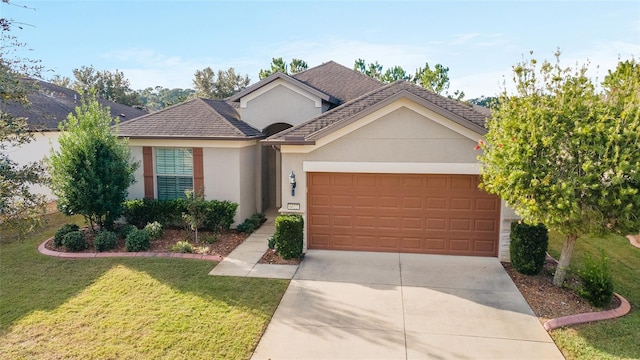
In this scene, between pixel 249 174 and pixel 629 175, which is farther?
pixel 249 174

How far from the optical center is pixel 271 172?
17453 mm

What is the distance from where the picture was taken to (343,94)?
1703 cm

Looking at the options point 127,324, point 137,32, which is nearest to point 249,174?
point 137,32

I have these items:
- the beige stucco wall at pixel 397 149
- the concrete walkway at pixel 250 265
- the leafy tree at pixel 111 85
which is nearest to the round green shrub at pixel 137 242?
the concrete walkway at pixel 250 265

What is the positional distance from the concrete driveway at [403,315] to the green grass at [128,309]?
671mm

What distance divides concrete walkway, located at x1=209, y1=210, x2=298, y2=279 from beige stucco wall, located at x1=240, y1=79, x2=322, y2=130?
5.11 metres

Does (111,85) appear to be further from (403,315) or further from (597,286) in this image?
(597,286)

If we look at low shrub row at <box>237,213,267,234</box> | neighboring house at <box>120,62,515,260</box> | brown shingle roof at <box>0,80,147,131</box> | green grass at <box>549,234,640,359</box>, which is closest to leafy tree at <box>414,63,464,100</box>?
neighboring house at <box>120,62,515,260</box>

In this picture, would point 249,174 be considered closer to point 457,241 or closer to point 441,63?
point 457,241

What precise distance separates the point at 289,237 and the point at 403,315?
153 inches

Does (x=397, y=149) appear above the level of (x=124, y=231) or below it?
above

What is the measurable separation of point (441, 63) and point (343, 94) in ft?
56.6

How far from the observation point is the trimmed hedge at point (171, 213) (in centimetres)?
1288

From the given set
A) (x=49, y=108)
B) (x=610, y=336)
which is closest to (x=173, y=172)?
(x=49, y=108)
